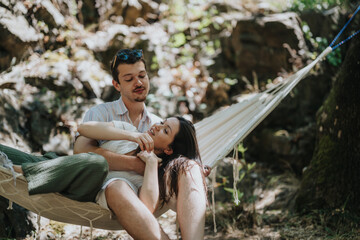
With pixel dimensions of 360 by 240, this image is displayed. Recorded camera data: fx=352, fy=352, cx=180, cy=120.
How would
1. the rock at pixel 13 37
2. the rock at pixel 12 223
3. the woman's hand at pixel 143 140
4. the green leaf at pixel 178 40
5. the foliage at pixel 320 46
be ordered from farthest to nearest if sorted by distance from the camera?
the green leaf at pixel 178 40 → the foliage at pixel 320 46 → the rock at pixel 13 37 → the rock at pixel 12 223 → the woman's hand at pixel 143 140

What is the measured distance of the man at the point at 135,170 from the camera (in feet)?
4.74

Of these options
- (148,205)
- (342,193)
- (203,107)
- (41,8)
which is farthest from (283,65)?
(148,205)

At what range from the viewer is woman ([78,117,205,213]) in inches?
60.7

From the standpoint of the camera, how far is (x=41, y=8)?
3.75 metres

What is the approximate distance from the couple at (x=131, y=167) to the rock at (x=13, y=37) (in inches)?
74.2

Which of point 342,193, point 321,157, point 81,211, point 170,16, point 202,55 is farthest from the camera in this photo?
point 170,16

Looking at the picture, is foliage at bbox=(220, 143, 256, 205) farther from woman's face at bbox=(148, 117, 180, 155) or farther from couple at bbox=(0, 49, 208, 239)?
woman's face at bbox=(148, 117, 180, 155)

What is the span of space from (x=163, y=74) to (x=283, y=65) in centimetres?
143

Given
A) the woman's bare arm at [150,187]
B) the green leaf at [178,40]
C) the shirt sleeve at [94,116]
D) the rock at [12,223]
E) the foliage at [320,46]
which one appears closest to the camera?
the woman's bare arm at [150,187]

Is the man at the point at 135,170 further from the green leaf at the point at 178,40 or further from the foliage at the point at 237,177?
the green leaf at the point at 178,40

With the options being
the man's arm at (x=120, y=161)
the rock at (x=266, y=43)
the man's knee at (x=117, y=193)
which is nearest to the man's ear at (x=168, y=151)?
the man's arm at (x=120, y=161)

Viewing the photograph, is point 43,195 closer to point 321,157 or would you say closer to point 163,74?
point 321,157

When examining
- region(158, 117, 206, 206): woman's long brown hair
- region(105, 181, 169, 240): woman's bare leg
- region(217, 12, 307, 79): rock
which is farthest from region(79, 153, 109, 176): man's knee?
region(217, 12, 307, 79): rock

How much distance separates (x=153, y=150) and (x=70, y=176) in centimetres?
47
